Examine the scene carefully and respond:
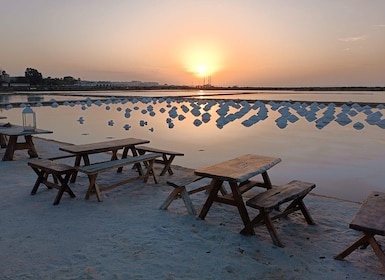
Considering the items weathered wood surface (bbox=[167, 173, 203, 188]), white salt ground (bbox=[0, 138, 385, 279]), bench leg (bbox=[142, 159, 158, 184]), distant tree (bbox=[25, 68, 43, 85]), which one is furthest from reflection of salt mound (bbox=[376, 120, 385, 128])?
distant tree (bbox=[25, 68, 43, 85])

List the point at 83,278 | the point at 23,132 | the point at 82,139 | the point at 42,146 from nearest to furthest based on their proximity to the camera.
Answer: the point at 83,278 → the point at 23,132 → the point at 42,146 → the point at 82,139

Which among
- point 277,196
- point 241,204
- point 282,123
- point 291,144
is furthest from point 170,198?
Result: point 282,123

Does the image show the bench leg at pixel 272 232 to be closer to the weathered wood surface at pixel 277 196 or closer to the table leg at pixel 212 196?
the weathered wood surface at pixel 277 196

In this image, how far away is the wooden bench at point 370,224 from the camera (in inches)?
105

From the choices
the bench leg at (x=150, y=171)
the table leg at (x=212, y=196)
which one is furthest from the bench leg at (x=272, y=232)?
the bench leg at (x=150, y=171)

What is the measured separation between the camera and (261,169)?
377 centimetres

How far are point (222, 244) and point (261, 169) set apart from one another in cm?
A: 93

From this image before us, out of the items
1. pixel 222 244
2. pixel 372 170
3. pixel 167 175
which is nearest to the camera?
pixel 222 244

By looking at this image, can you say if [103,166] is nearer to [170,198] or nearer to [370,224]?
[170,198]

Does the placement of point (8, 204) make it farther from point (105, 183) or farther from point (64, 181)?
point (105, 183)

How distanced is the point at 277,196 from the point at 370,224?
0.92 metres

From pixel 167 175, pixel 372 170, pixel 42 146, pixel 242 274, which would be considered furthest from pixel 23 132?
pixel 372 170

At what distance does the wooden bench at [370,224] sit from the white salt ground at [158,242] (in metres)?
0.18

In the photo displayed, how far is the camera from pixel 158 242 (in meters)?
3.32
